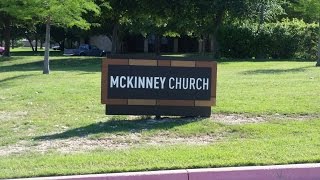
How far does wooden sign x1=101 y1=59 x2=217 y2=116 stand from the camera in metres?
9.00

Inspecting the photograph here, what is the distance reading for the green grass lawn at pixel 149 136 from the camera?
649 cm

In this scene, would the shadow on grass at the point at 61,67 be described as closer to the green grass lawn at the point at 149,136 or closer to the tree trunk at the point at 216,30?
the tree trunk at the point at 216,30

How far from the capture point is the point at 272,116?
31.2ft

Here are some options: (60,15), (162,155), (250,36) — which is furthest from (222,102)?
(250,36)

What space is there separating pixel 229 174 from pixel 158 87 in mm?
3327

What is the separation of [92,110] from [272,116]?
11.5 feet

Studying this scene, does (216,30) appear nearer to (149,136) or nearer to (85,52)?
(85,52)

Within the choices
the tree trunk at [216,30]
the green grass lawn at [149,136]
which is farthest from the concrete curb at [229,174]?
the tree trunk at [216,30]

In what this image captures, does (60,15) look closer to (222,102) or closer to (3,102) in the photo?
(3,102)

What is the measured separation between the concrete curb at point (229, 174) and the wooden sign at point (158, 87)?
3.13 meters

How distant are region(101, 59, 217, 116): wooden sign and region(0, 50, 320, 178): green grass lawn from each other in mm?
233

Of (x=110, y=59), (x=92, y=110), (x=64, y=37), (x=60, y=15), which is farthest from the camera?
(x=64, y=37)

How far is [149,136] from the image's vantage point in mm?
8008

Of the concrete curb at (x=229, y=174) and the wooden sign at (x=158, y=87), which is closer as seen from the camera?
the concrete curb at (x=229, y=174)
